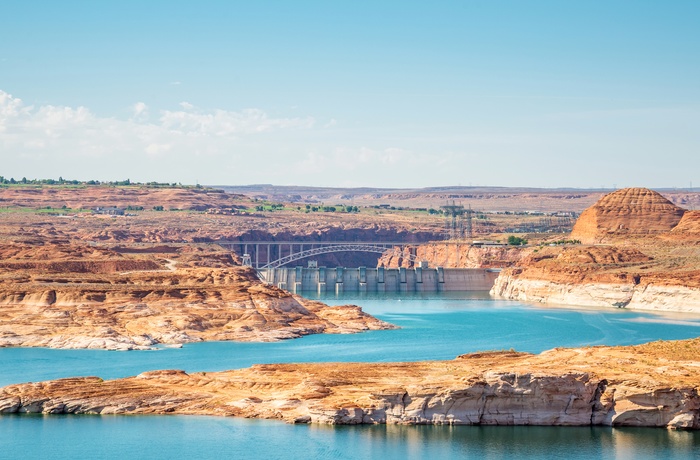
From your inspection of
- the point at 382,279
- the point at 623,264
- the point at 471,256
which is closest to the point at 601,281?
the point at 623,264

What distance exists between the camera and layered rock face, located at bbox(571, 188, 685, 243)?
174875 mm

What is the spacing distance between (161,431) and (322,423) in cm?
658

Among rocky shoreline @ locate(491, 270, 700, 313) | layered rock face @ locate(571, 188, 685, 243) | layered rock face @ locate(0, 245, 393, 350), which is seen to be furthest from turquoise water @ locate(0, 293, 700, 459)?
layered rock face @ locate(571, 188, 685, 243)

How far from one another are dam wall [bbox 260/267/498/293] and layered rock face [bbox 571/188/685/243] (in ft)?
51.2

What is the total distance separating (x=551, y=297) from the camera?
148 m

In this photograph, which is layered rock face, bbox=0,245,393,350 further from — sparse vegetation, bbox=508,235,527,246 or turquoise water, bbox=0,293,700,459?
sparse vegetation, bbox=508,235,527,246

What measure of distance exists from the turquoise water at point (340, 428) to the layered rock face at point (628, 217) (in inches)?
2117

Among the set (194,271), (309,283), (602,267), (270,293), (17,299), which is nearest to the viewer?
(17,299)

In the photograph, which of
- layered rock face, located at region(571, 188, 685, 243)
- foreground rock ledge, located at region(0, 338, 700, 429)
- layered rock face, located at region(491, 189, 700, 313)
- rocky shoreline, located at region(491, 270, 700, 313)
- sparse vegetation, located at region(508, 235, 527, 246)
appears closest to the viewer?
foreground rock ledge, located at region(0, 338, 700, 429)

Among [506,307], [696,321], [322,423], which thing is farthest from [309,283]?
[322,423]

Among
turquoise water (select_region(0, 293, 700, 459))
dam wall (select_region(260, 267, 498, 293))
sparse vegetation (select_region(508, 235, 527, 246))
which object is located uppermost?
sparse vegetation (select_region(508, 235, 527, 246))

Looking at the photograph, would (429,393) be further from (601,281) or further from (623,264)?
(623,264)

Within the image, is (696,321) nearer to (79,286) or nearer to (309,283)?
(79,286)

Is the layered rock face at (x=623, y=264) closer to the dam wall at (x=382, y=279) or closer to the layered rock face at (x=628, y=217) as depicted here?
the layered rock face at (x=628, y=217)
